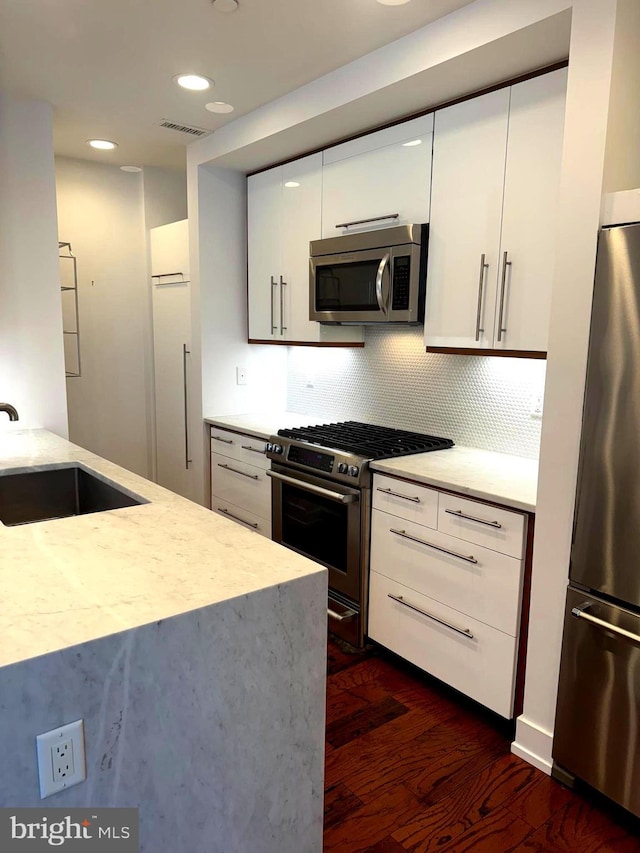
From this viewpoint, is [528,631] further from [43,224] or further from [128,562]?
[43,224]

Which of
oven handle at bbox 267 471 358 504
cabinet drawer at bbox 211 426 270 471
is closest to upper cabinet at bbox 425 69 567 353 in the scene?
oven handle at bbox 267 471 358 504

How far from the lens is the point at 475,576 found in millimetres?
2211

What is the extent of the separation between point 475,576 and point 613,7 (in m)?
1.84

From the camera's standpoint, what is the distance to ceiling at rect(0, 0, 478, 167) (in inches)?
82.7

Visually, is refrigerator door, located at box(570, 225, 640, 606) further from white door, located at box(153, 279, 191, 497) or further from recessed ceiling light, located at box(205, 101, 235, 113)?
white door, located at box(153, 279, 191, 497)

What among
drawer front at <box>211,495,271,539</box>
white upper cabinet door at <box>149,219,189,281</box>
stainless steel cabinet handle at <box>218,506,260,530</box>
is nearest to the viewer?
drawer front at <box>211,495,271,539</box>

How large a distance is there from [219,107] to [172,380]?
183cm

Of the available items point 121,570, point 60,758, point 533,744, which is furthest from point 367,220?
point 60,758

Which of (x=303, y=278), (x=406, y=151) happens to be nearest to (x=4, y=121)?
(x=303, y=278)

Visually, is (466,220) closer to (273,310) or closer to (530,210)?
(530,210)

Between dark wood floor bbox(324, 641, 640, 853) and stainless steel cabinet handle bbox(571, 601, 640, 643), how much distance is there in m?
0.63

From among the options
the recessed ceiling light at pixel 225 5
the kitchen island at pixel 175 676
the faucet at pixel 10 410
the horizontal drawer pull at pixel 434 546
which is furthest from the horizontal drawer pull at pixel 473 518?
the recessed ceiling light at pixel 225 5

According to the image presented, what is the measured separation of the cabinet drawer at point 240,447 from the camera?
11.0ft

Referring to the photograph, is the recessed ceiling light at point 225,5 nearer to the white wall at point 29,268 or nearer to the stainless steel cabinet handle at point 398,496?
the white wall at point 29,268
